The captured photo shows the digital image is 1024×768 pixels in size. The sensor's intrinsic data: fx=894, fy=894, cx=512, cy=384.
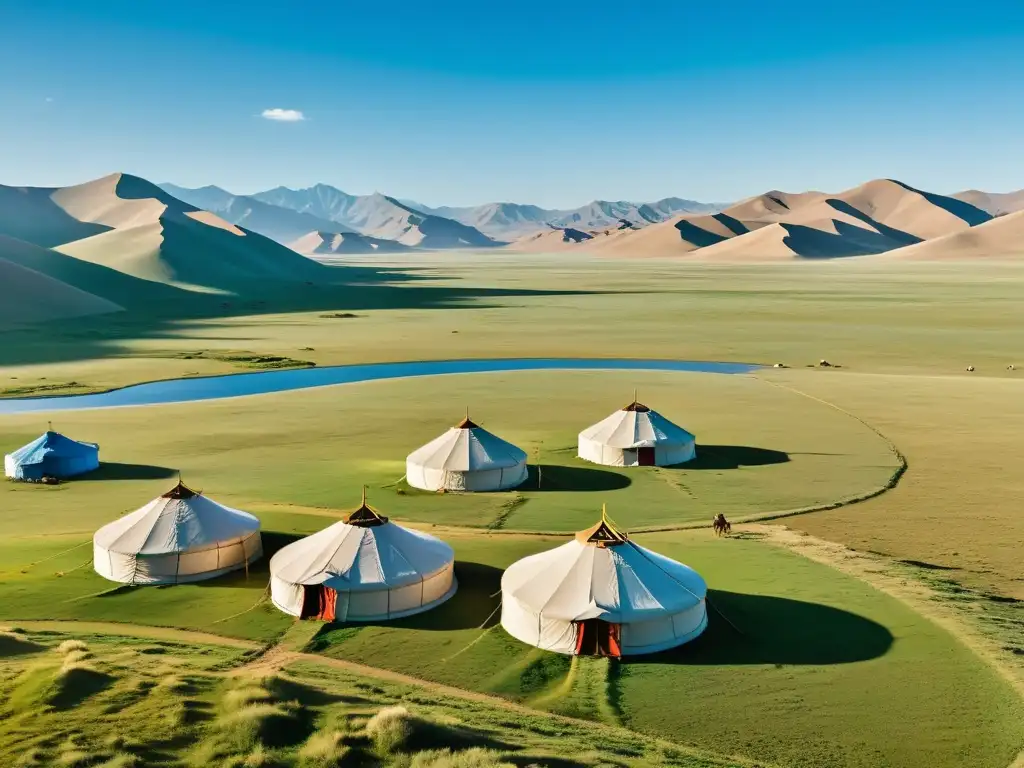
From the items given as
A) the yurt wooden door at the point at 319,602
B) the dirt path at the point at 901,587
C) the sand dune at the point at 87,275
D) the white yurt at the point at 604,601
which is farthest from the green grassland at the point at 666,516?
the sand dune at the point at 87,275

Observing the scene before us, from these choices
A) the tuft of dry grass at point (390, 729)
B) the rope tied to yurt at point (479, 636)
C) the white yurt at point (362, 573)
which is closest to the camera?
the tuft of dry grass at point (390, 729)

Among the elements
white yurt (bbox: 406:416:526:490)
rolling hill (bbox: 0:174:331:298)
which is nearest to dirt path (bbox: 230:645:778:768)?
white yurt (bbox: 406:416:526:490)

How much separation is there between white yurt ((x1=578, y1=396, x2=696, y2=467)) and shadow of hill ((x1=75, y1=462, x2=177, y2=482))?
16.7m

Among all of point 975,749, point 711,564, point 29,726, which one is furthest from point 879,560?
point 29,726

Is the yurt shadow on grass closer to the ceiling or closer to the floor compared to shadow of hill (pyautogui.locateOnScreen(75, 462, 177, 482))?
closer to the ceiling

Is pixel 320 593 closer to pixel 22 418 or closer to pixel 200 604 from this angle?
pixel 200 604

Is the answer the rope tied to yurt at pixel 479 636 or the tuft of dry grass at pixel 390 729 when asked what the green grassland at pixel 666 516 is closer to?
the rope tied to yurt at pixel 479 636

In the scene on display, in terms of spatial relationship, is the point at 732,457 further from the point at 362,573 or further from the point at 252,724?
the point at 252,724

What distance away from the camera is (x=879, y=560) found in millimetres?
24906

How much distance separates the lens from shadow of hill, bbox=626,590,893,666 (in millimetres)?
19406

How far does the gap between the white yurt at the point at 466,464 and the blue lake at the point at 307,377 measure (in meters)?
24.8

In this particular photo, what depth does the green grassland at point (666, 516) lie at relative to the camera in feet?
56.0

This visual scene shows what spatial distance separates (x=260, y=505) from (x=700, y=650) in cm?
1654

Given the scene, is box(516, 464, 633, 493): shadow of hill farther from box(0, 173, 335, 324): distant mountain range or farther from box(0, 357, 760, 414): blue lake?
box(0, 173, 335, 324): distant mountain range
